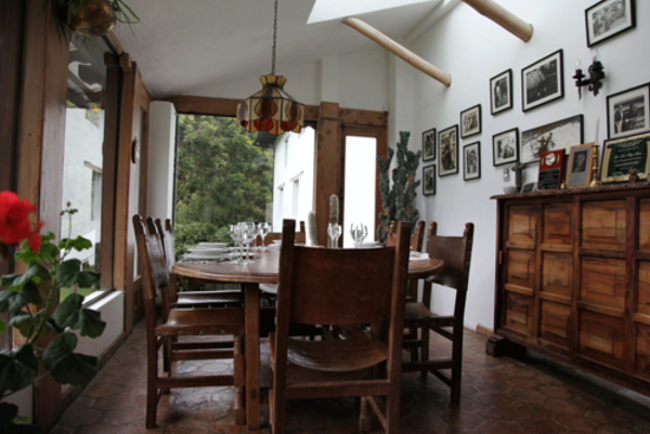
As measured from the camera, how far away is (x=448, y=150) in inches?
165

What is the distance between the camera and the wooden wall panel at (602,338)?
2008mm

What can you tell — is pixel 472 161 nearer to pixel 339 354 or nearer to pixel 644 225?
pixel 644 225

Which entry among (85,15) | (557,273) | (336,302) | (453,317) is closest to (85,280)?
(336,302)

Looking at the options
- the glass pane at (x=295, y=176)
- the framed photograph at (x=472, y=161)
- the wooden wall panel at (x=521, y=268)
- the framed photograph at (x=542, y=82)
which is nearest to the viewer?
the wooden wall panel at (x=521, y=268)

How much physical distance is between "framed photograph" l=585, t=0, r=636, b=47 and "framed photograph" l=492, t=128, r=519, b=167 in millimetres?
841

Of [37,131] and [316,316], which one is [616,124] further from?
[37,131]

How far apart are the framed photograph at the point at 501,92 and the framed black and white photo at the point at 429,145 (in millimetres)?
1026

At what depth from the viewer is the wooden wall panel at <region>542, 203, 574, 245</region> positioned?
2377mm

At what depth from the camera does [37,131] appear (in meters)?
1.72

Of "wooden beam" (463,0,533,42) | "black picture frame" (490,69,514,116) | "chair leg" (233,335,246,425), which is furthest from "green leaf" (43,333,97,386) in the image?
"black picture frame" (490,69,514,116)

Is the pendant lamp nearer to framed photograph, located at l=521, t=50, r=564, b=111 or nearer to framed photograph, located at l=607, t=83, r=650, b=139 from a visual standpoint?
framed photograph, located at l=521, t=50, r=564, b=111

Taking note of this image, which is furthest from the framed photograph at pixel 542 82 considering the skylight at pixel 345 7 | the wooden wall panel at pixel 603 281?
the skylight at pixel 345 7

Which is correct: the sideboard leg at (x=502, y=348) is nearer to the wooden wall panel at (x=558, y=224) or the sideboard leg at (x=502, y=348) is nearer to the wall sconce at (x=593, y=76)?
the wooden wall panel at (x=558, y=224)

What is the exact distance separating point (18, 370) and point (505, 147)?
11.4 feet
